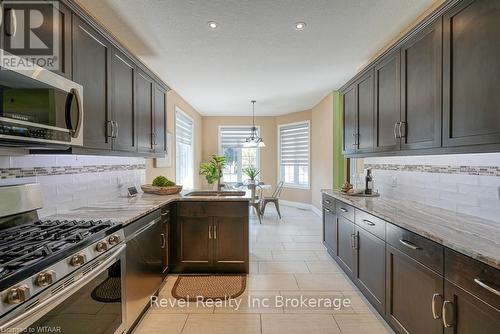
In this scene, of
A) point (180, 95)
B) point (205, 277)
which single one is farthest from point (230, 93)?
point (205, 277)

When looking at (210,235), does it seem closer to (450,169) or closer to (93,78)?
(93,78)

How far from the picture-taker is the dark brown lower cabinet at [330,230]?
3235 mm

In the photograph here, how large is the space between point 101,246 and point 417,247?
1.93m

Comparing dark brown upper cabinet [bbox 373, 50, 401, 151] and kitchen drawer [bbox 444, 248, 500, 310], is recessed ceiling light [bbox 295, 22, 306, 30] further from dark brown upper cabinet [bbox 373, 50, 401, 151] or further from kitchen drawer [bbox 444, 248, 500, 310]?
kitchen drawer [bbox 444, 248, 500, 310]

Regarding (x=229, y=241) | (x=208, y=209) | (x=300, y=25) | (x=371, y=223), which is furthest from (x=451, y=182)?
(x=208, y=209)

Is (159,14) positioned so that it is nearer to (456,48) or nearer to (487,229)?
(456,48)

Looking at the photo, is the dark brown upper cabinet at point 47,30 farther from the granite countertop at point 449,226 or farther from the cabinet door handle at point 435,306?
the cabinet door handle at point 435,306

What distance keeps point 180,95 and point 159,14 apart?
3.02 metres

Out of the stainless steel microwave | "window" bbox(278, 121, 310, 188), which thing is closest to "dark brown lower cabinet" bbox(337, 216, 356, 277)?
the stainless steel microwave

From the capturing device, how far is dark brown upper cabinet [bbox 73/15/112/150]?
185cm

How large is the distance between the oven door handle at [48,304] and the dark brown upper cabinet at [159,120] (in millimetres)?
1976

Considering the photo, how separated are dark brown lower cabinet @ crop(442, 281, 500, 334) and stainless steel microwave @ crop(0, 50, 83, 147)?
7.63 ft

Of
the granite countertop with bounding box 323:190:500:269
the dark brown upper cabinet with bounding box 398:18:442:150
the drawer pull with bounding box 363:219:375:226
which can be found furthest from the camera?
the drawer pull with bounding box 363:219:375:226

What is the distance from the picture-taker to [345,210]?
286 cm
